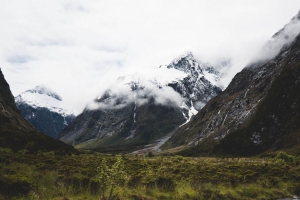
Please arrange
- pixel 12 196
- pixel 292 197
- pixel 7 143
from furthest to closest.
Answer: pixel 7 143, pixel 292 197, pixel 12 196

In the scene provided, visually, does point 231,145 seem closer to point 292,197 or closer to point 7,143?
point 7,143

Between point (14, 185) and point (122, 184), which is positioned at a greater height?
point (14, 185)

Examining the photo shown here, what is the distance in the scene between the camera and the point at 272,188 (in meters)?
31.3

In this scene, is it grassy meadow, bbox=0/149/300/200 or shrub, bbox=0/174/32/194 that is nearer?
shrub, bbox=0/174/32/194

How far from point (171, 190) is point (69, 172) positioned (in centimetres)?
1070

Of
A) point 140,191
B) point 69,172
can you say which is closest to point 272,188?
point 140,191

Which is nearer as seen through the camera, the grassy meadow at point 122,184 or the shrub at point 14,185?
the shrub at point 14,185

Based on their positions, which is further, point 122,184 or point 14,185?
point 122,184

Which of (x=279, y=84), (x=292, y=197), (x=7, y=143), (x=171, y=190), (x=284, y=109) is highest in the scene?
(x=279, y=84)

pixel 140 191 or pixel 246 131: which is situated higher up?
pixel 246 131

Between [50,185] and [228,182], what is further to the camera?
[228,182]

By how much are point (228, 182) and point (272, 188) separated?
478 centimetres

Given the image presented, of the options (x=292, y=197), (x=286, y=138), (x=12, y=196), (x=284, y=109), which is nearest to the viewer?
(x=12, y=196)

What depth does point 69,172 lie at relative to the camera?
29312mm
